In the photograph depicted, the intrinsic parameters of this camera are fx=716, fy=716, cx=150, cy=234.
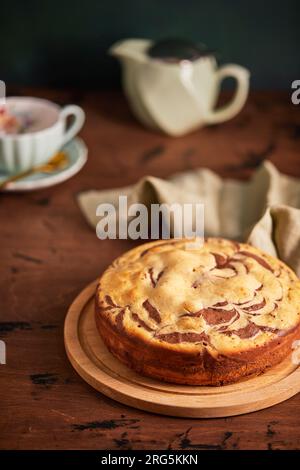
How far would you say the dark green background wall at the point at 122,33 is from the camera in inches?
64.1

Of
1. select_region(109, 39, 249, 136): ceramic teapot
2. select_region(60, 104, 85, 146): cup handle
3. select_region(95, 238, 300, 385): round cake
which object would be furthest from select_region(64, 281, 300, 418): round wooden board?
select_region(109, 39, 249, 136): ceramic teapot

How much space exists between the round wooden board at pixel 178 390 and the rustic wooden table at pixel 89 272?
13 millimetres

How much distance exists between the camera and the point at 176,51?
4.78 ft

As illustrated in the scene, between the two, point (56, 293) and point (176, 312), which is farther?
point (56, 293)

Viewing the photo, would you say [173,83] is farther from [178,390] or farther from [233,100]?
[178,390]

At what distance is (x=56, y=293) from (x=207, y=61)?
670mm

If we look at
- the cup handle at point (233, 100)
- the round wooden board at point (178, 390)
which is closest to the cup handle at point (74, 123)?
the cup handle at point (233, 100)

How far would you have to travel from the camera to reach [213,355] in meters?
0.82

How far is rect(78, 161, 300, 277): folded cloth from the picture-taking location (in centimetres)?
107

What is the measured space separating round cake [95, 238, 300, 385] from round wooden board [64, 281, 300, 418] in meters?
0.01

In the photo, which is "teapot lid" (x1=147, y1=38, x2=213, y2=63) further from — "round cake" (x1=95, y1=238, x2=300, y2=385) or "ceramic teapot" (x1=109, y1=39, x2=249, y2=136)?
"round cake" (x1=95, y1=238, x2=300, y2=385)

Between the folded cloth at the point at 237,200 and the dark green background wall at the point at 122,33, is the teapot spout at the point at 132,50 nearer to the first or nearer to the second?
the dark green background wall at the point at 122,33
